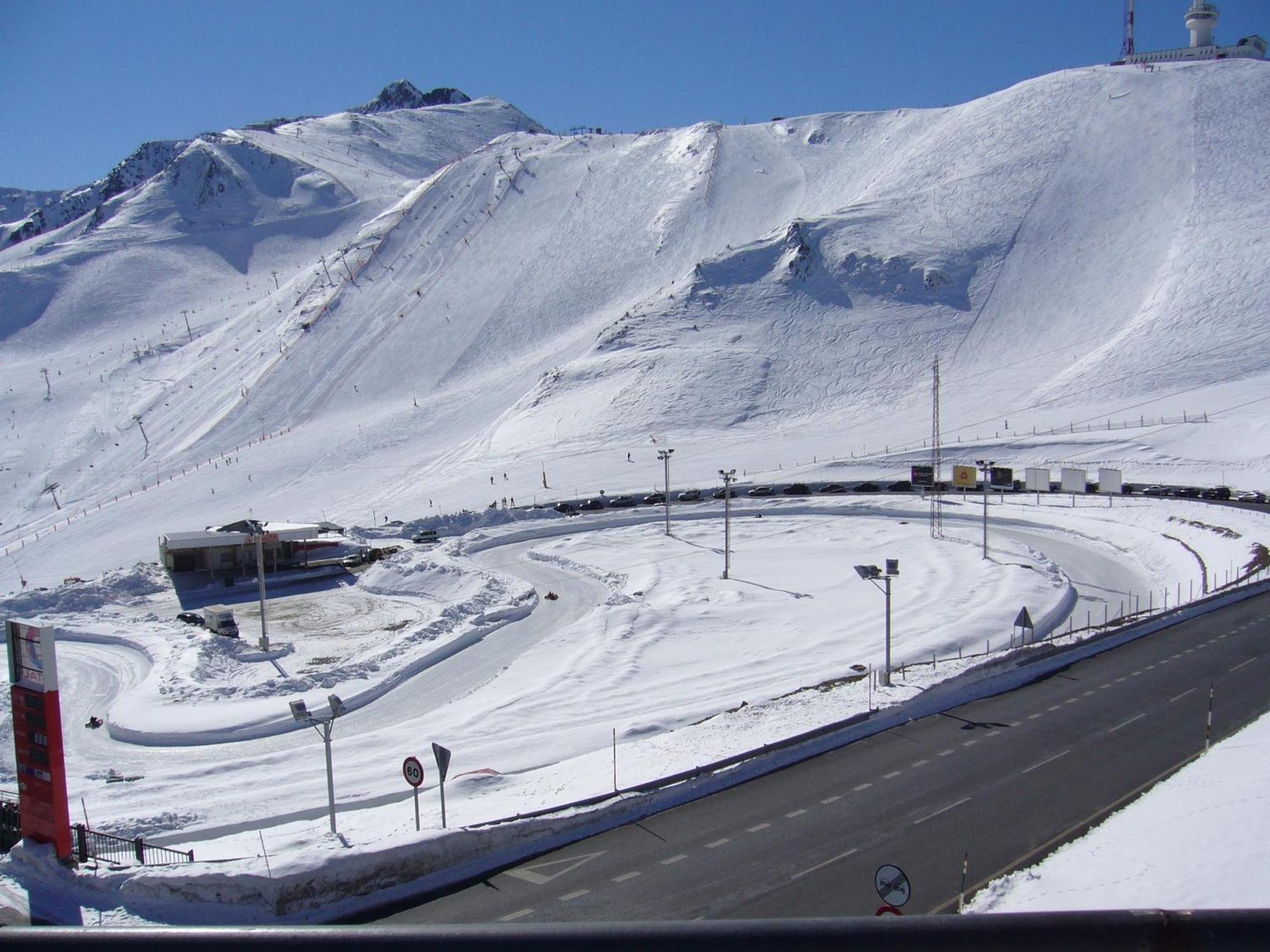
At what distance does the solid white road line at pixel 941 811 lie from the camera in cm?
1491

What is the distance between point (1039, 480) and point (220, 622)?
46169 mm

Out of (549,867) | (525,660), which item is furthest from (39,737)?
(525,660)

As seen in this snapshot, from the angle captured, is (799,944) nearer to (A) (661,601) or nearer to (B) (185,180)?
(A) (661,601)

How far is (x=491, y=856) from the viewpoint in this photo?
14375 mm

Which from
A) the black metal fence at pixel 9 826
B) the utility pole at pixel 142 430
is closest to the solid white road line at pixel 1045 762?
the black metal fence at pixel 9 826

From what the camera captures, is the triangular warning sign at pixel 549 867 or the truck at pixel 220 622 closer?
the triangular warning sign at pixel 549 867

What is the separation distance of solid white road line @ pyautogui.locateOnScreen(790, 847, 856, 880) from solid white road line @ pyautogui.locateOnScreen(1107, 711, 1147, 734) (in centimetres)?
763

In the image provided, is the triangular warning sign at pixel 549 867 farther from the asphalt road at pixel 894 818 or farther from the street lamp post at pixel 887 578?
the street lamp post at pixel 887 578

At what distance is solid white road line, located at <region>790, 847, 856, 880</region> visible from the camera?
13.3 meters

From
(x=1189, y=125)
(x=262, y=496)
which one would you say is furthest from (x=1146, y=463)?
(x=1189, y=125)

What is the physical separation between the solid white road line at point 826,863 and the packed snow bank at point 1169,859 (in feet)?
6.57

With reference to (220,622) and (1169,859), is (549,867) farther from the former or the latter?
(220,622)

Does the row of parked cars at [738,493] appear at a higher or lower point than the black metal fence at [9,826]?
higher

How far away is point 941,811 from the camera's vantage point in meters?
15.2
